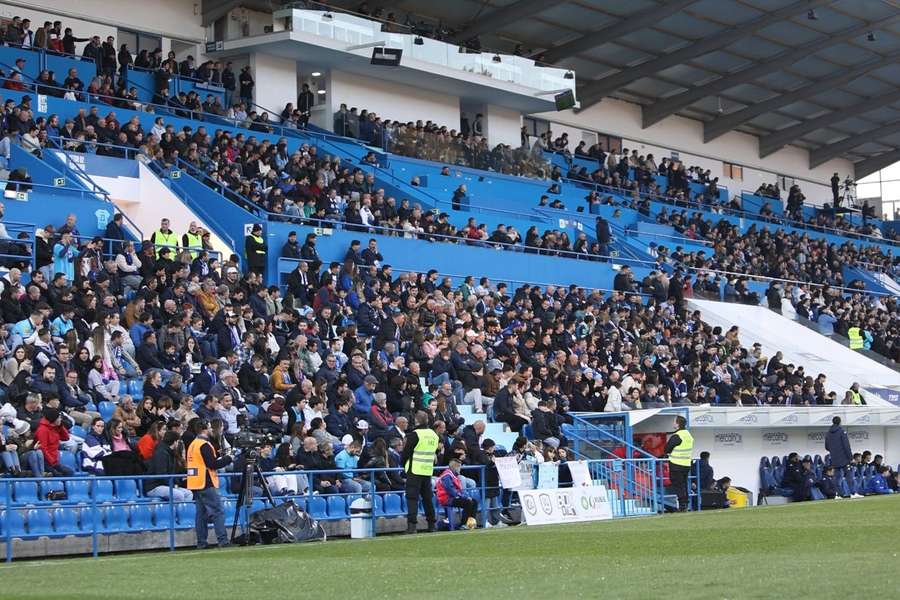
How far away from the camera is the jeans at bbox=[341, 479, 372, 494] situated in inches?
731

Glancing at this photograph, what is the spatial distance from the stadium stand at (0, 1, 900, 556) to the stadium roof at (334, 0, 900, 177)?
343cm

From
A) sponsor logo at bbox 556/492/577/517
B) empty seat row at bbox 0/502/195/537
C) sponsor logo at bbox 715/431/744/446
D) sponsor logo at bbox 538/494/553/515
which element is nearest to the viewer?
empty seat row at bbox 0/502/195/537

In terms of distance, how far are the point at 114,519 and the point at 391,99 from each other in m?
25.8

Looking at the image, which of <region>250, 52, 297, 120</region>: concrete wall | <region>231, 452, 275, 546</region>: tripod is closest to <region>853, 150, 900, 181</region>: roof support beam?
<region>250, 52, 297, 120</region>: concrete wall

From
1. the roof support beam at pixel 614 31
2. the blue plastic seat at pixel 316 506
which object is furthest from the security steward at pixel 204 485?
the roof support beam at pixel 614 31

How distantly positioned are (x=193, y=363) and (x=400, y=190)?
14907 mm

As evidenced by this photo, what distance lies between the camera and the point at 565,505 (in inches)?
797

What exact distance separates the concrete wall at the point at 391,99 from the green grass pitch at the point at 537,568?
24465 mm

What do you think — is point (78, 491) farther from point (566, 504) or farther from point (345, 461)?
point (566, 504)

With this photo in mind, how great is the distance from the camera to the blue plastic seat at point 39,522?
49.5ft

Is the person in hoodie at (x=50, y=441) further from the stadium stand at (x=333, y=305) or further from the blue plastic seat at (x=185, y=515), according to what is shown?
the blue plastic seat at (x=185, y=515)

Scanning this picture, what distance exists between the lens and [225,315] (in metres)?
21.1

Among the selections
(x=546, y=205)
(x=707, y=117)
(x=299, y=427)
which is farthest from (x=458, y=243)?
(x=707, y=117)

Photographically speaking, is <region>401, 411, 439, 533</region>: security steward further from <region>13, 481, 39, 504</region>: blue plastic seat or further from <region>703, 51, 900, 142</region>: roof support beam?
<region>703, 51, 900, 142</region>: roof support beam
